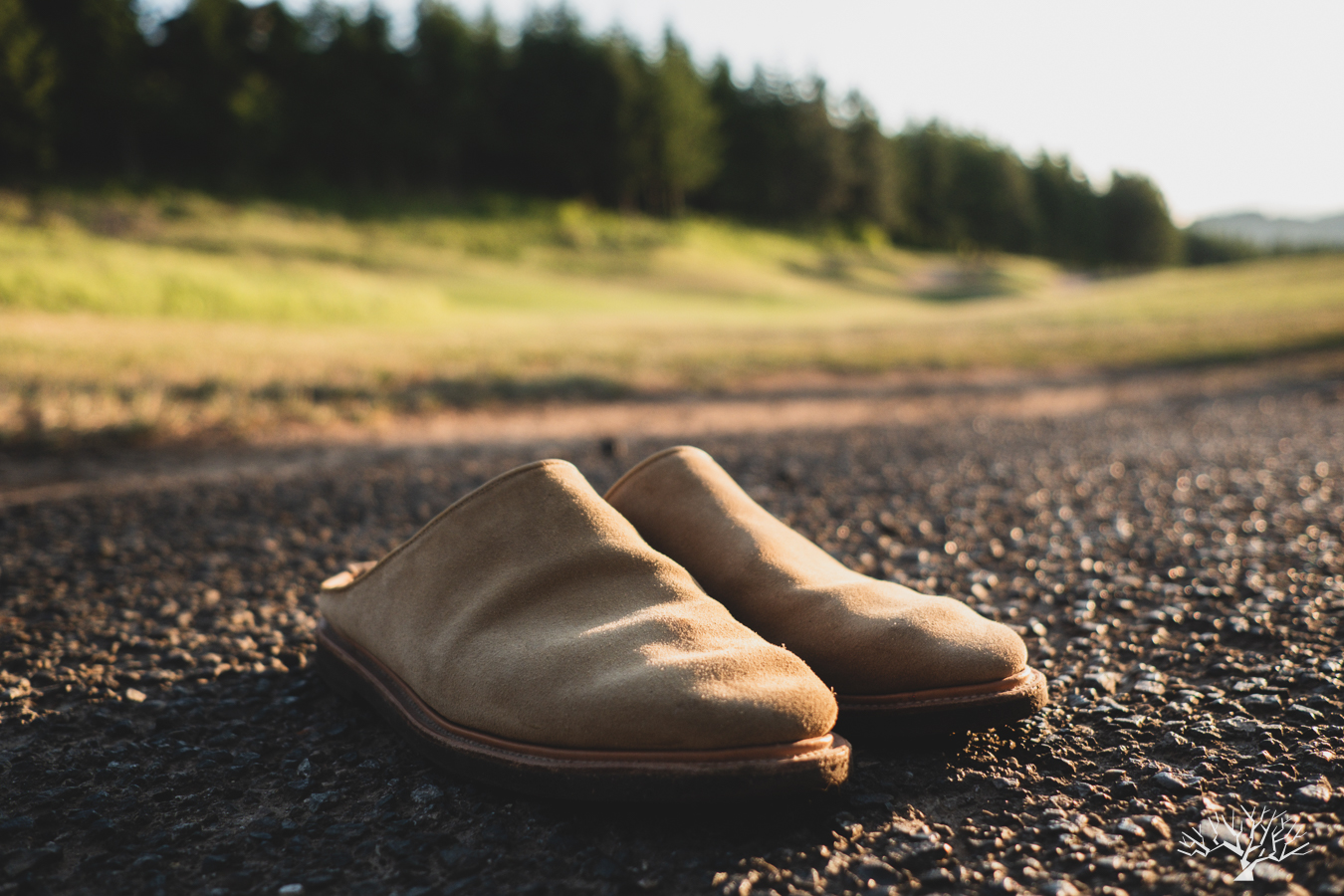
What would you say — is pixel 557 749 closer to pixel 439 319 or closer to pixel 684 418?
pixel 684 418

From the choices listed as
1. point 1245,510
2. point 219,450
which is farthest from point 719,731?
point 219,450

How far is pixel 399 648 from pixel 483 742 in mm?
316

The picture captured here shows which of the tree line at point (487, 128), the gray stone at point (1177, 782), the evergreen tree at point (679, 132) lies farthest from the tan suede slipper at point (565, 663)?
the evergreen tree at point (679, 132)

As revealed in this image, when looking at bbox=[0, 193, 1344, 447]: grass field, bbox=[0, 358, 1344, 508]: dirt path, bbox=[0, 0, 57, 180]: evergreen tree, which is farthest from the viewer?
bbox=[0, 0, 57, 180]: evergreen tree

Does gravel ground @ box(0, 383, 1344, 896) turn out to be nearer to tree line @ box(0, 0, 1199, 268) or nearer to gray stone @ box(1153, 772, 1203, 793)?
gray stone @ box(1153, 772, 1203, 793)

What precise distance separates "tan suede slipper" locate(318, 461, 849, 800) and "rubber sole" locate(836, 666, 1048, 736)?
0.19 metres

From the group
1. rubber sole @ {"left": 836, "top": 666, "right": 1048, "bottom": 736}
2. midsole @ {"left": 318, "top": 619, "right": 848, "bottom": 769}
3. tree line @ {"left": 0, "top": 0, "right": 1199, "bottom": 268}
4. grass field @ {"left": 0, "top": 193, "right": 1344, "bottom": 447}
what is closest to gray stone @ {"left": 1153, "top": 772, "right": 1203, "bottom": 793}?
rubber sole @ {"left": 836, "top": 666, "right": 1048, "bottom": 736}

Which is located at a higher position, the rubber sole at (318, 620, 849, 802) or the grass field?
the grass field

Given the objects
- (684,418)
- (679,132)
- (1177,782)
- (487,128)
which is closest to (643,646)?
(1177,782)

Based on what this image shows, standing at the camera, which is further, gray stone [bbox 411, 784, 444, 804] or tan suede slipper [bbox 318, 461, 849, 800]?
gray stone [bbox 411, 784, 444, 804]

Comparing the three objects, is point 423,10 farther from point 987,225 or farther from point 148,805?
point 148,805

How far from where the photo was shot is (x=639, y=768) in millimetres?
1172

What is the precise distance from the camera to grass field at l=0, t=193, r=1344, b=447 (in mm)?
6152

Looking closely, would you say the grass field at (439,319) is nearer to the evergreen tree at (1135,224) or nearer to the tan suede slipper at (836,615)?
the tan suede slipper at (836,615)
